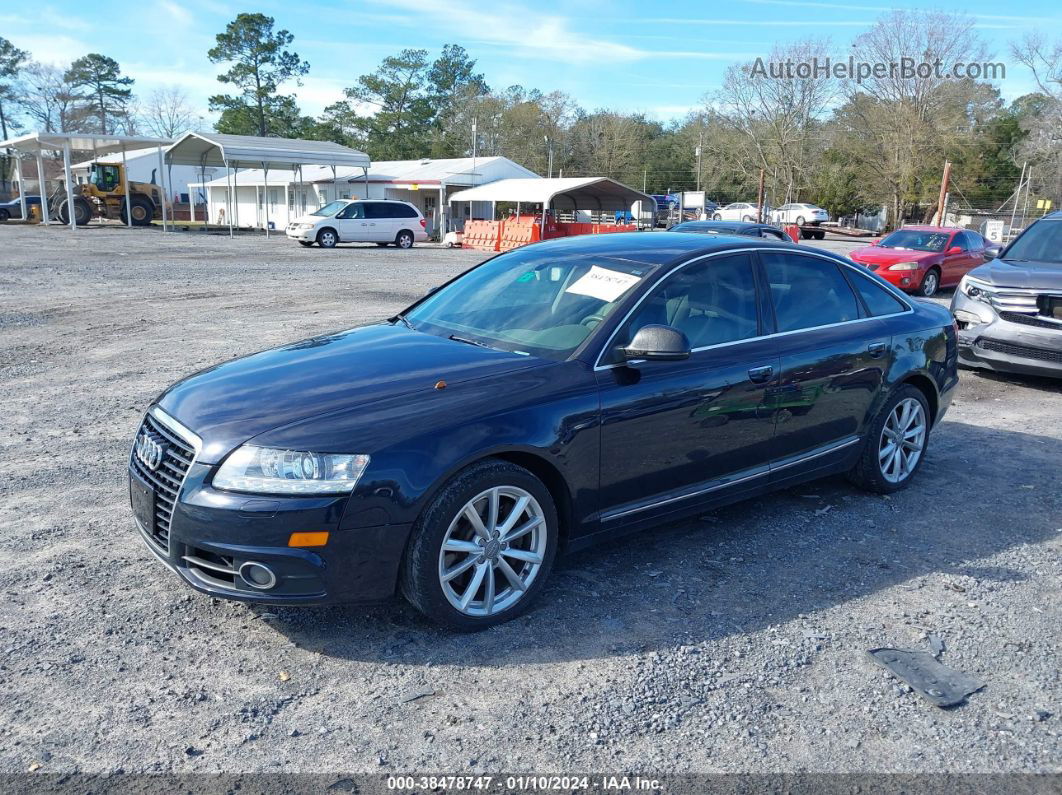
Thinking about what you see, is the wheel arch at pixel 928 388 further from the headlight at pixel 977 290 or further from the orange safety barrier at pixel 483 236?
the orange safety barrier at pixel 483 236

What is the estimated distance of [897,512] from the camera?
5.19 meters

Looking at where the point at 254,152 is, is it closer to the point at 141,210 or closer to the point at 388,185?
the point at 141,210

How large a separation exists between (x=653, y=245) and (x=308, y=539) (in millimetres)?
2623

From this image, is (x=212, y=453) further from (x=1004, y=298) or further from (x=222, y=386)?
(x=1004, y=298)

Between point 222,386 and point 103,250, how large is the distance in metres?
24.3

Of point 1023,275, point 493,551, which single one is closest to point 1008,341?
point 1023,275

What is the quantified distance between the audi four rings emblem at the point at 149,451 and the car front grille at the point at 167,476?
12 mm

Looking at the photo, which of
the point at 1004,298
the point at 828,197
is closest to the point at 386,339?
the point at 1004,298

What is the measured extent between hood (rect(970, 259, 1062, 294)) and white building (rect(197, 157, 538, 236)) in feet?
111

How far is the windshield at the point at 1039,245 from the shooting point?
930 cm

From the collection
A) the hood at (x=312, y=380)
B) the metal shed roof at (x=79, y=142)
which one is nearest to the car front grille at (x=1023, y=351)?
the hood at (x=312, y=380)

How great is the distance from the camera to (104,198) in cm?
4000

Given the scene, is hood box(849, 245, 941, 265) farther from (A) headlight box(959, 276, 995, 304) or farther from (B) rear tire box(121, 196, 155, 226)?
(B) rear tire box(121, 196, 155, 226)

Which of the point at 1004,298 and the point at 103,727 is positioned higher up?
the point at 1004,298
